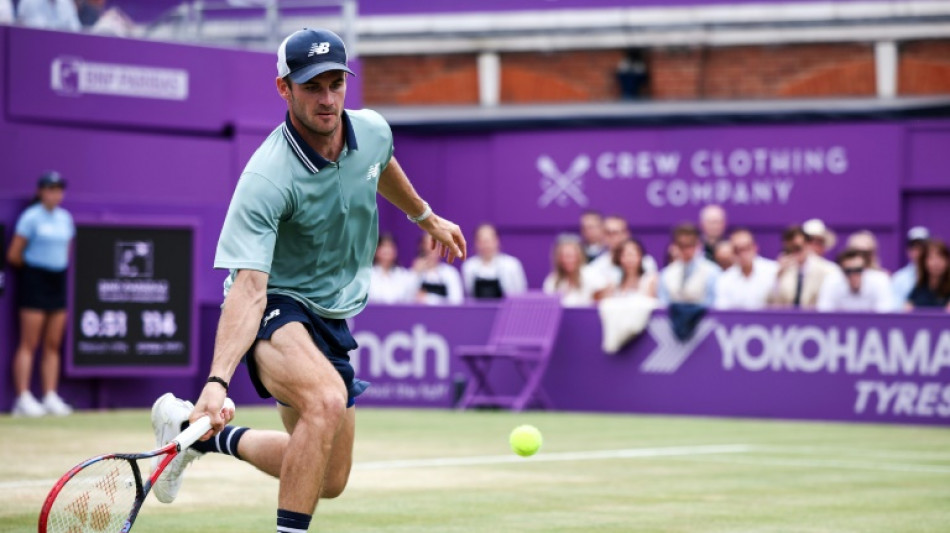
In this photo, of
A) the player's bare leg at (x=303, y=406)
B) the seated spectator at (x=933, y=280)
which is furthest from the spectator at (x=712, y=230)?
the player's bare leg at (x=303, y=406)

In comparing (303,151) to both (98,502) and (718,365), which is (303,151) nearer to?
(98,502)

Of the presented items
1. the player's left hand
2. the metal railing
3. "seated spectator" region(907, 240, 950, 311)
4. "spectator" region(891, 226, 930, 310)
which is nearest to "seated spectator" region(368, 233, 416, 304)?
the metal railing

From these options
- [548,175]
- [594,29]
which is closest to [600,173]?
[548,175]

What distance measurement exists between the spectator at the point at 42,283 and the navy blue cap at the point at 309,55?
10.3 metres

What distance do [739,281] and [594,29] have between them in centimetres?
848

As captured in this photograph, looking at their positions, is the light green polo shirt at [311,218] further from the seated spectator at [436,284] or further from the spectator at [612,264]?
the seated spectator at [436,284]

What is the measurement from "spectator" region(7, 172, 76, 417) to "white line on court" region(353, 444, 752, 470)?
558 cm

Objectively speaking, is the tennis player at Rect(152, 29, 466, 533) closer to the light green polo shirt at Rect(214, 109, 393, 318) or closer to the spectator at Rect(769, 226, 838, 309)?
the light green polo shirt at Rect(214, 109, 393, 318)

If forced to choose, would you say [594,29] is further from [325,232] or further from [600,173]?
[325,232]

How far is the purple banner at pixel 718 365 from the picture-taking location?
16250mm

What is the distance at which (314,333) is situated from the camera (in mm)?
6609

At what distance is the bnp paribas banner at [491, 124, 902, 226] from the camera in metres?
22.2

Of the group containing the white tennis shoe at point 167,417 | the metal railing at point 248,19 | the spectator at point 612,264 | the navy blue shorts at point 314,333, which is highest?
the metal railing at point 248,19

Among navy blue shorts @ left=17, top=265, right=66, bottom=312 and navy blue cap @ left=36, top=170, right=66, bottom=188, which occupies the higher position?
navy blue cap @ left=36, top=170, right=66, bottom=188
